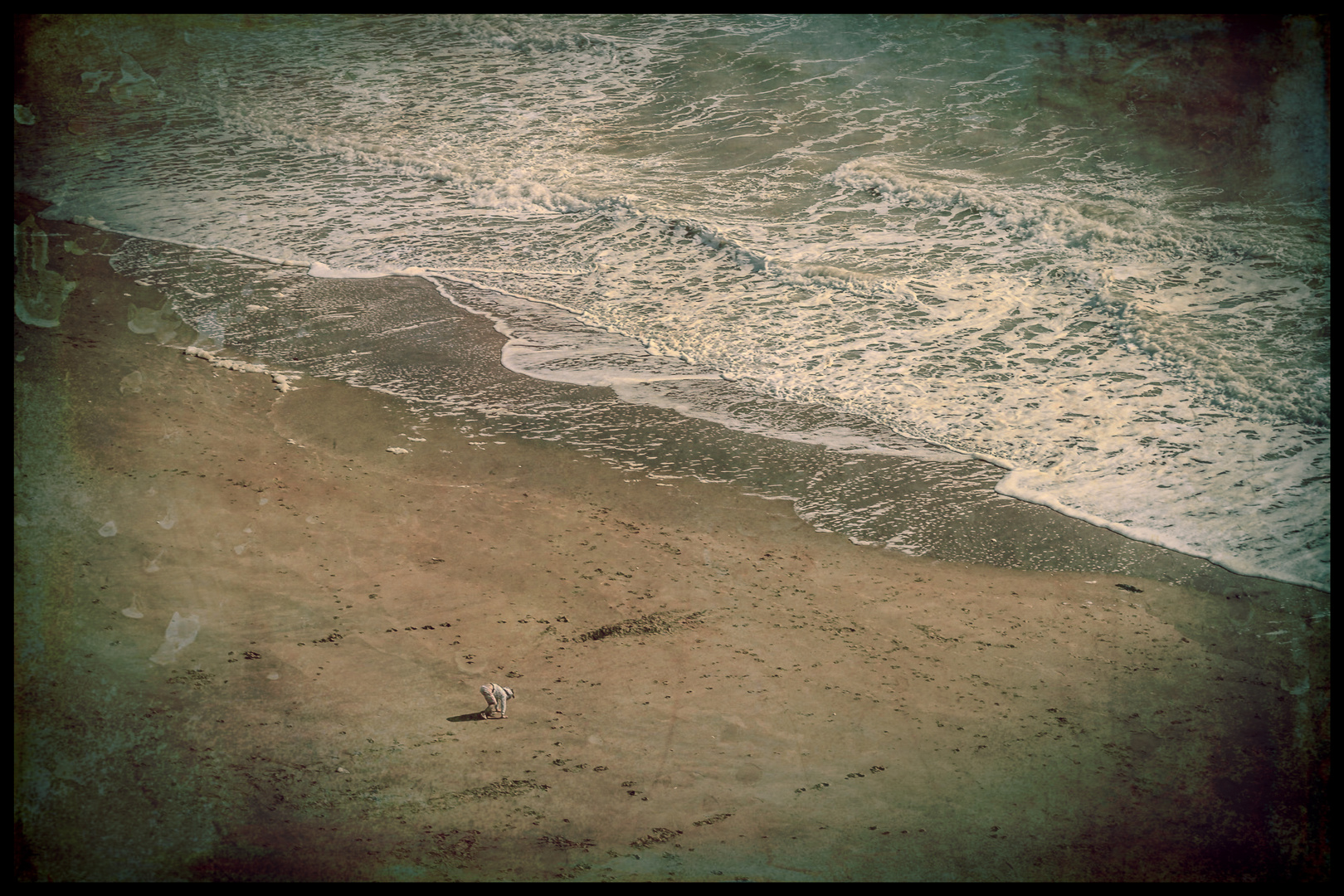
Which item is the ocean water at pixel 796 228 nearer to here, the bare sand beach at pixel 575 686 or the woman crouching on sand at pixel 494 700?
the bare sand beach at pixel 575 686

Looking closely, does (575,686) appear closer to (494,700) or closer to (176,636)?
(494,700)

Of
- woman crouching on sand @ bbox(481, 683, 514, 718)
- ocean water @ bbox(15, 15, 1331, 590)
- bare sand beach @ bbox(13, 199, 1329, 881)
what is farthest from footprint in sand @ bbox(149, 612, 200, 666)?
ocean water @ bbox(15, 15, 1331, 590)

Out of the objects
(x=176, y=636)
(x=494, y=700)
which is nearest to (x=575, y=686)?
(x=494, y=700)

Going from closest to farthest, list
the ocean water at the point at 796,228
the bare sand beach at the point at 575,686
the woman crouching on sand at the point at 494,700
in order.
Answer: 1. the bare sand beach at the point at 575,686
2. the woman crouching on sand at the point at 494,700
3. the ocean water at the point at 796,228

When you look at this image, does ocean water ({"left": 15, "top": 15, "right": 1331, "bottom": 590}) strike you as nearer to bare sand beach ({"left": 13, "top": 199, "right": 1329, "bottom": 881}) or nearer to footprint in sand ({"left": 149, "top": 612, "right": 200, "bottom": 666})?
bare sand beach ({"left": 13, "top": 199, "right": 1329, "bottom": 881})

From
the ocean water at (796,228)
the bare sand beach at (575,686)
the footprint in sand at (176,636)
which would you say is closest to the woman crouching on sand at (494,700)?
the bare sand beach at (575,686)

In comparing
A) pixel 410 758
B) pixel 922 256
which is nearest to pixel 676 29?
pixel 922 256
